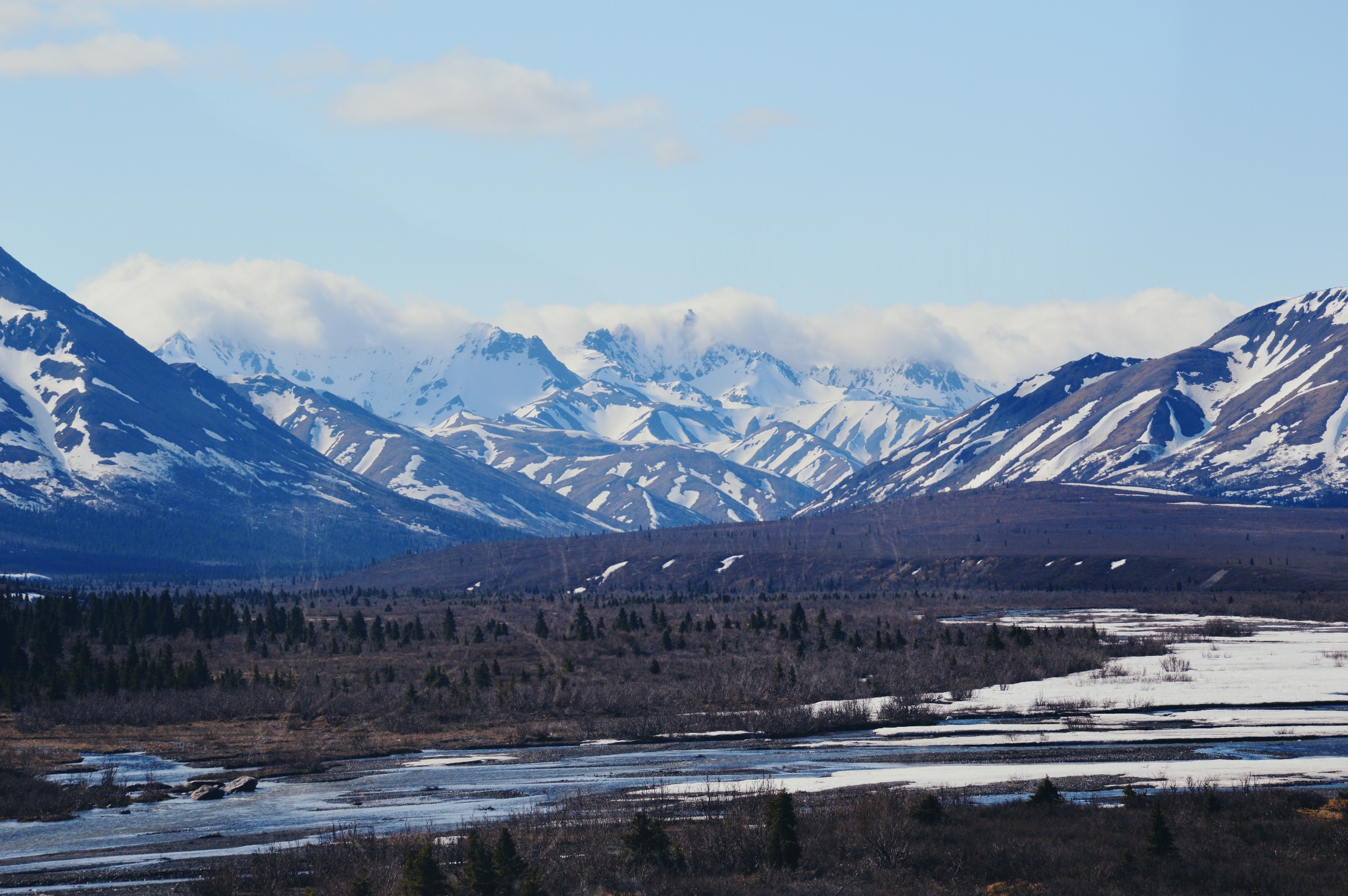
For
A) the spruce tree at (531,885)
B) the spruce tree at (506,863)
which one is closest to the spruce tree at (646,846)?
the spruce tree at (506,863)

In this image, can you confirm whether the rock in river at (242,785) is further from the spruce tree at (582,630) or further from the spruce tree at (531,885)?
the spruce tree at (582,630)

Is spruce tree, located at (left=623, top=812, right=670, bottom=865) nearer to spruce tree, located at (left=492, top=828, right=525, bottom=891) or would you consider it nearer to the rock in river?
spruce tree, located at (left=492, top=828, right=525, bottom=891)

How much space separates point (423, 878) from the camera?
35781mm

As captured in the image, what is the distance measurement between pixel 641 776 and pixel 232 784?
18.5 m

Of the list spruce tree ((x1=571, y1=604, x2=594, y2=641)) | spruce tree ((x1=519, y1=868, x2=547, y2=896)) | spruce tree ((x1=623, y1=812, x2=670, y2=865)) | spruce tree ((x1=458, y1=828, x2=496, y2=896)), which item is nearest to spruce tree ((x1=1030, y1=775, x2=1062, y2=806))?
spruce tree ((x1=623, y1=812, x2=670, y2=865))

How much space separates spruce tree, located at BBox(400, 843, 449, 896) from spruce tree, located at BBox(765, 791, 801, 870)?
10.2 m

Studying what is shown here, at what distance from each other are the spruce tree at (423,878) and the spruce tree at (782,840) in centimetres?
1019

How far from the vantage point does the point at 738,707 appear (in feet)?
291

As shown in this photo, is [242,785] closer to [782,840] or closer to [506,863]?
[506,863]

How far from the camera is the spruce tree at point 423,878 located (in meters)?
35.7

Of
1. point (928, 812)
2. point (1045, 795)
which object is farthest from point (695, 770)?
point (1045, 795)

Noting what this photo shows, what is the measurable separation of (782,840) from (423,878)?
11.2 meters

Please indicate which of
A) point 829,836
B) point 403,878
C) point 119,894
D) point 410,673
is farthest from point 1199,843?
point 410,673

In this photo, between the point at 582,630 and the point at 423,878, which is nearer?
the point at 423,878
